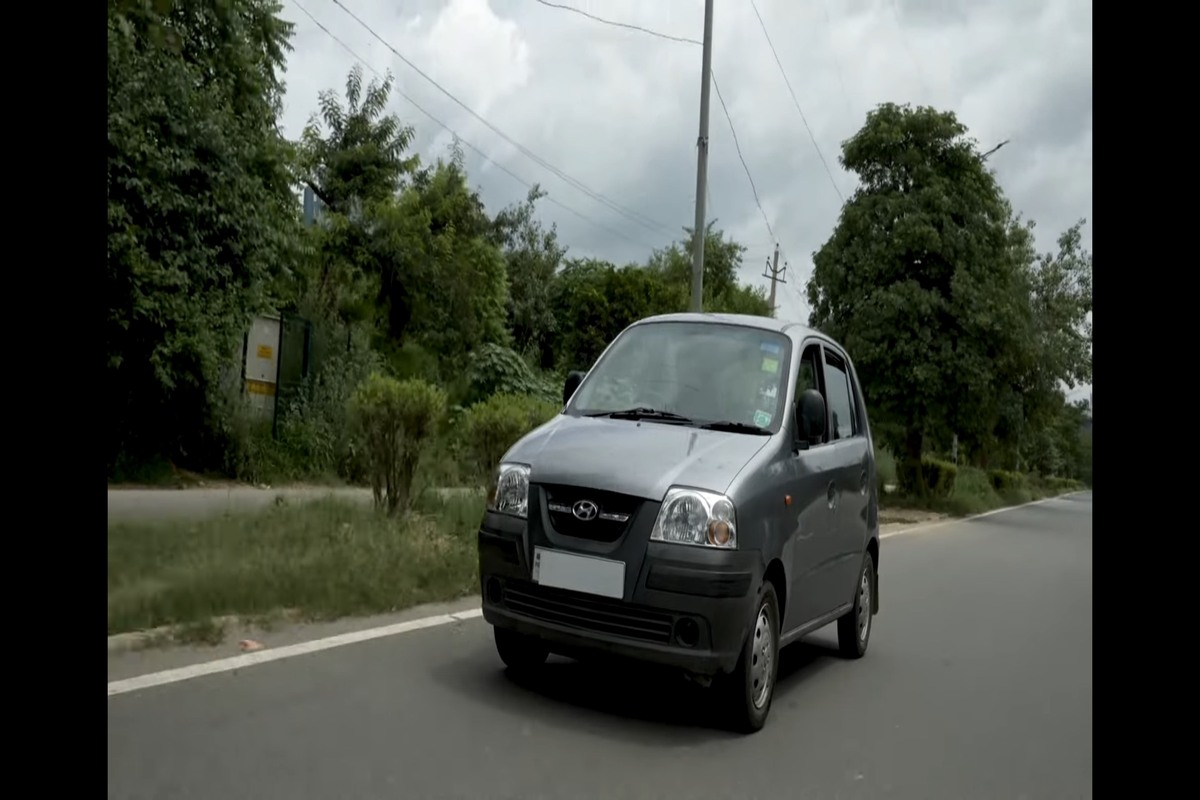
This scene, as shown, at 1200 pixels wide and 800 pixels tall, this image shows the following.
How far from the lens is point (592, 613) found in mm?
5004

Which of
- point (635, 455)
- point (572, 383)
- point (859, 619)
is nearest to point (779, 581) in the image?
point (635, 455)

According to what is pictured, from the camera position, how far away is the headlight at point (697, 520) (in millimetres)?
4914

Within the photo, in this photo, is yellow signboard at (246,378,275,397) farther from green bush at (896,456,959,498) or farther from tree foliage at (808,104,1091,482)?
green bush at (896,456,959,498)

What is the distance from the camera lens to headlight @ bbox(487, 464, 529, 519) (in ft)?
17.3

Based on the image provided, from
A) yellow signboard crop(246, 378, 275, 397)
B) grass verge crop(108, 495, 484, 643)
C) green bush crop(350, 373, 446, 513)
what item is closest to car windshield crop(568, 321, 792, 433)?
grass verge crop(108, 495, 484, 643)

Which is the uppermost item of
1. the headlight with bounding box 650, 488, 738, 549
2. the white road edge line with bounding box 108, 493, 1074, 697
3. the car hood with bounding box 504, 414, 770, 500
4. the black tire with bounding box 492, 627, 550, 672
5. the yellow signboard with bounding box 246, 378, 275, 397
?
the yellow signboard with bounding box 246, 378, 275, 397

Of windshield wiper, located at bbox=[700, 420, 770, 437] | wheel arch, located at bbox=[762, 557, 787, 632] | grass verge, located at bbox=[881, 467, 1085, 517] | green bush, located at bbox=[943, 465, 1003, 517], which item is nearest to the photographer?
wheel arch, located at bbox=[762, 557, 787, 632]

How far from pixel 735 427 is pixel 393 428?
4.96m

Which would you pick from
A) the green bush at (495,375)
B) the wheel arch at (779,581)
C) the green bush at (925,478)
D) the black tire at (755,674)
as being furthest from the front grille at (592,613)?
the green bush at (925,478)

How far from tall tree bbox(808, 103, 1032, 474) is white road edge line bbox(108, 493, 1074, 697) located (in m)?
20.8

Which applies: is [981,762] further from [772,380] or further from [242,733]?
[242,733]
